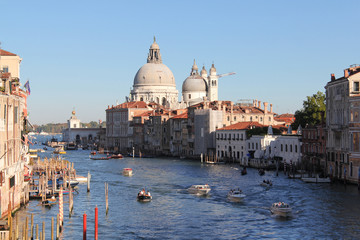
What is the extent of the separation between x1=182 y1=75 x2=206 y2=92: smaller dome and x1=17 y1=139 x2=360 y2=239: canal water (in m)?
89.5

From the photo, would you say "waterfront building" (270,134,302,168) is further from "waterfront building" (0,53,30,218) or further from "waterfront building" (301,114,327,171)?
"waterfront building" (0,53,30,218)

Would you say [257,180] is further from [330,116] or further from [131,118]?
[131,118]

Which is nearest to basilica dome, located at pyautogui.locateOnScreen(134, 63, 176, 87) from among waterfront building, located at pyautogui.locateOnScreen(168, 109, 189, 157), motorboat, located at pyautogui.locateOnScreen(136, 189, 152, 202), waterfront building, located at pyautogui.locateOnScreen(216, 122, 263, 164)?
waterfront building, located at pyautogui.locateOnScreen(168, 109, 189, 157)

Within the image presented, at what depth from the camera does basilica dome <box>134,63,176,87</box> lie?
149625 mm

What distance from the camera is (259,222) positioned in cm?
3259

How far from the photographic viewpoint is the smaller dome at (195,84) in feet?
464

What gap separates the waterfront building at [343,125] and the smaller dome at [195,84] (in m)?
90.1

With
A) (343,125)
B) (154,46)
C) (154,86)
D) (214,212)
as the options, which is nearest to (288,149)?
(343,125)

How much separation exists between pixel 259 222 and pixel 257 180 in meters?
20.9

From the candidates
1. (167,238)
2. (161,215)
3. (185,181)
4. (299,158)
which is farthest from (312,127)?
(167,238)

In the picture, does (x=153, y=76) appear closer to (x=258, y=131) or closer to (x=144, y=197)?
(x=258, y=131)

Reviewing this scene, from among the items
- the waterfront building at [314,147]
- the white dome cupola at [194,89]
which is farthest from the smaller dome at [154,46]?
the waterfront building at [314,147]

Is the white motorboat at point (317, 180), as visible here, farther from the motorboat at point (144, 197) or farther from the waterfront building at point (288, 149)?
the motorboat at point (144, 197)

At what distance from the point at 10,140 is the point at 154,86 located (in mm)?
119717
